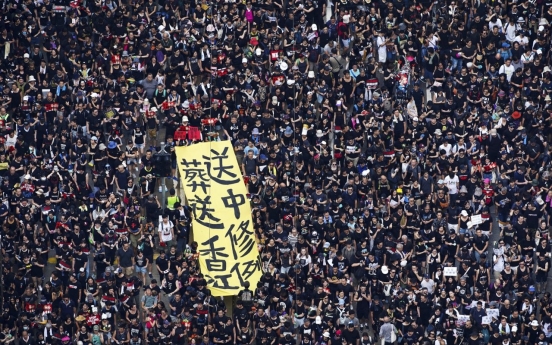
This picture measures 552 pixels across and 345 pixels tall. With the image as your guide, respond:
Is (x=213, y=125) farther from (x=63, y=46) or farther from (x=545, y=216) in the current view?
(x=545, y=216)

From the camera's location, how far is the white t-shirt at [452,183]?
47.5m

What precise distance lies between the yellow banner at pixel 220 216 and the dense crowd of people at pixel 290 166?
1.21 ft

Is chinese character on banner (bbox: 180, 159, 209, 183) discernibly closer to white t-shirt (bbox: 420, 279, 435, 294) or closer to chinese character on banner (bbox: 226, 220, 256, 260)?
chinese character on banner (bbox: 226, 220, 256, 260)

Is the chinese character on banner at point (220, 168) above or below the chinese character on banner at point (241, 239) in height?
above

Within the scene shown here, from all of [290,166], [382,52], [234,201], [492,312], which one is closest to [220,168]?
[234,201]

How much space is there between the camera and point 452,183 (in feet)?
156

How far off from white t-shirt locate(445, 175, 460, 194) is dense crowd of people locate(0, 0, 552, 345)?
0.28ft

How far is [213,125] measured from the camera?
49938 millimetres

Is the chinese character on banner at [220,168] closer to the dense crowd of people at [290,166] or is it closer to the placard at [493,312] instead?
the dense crowd of people at [290,166]

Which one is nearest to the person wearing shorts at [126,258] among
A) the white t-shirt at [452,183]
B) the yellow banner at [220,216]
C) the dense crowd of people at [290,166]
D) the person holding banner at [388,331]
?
the dense crowd of people at [290,166]

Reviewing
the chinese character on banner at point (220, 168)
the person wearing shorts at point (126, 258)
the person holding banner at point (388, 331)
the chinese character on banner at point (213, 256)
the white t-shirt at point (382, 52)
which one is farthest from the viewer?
the white t-shirt at point (382, 52)

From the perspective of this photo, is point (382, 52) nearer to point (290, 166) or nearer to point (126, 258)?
point (290, 166)

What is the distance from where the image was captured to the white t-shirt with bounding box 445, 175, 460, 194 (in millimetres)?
47531

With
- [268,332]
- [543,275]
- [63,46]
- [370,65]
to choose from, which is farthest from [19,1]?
[543,275]
